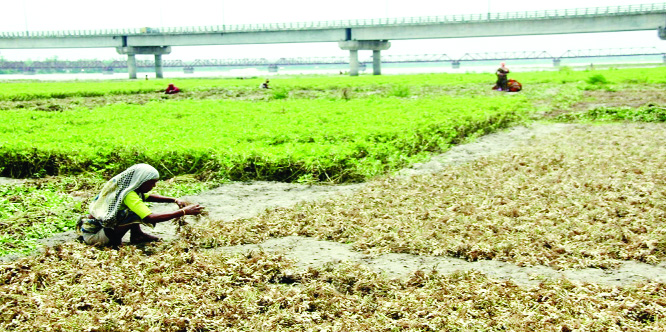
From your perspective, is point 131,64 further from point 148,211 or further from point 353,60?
point 148,211

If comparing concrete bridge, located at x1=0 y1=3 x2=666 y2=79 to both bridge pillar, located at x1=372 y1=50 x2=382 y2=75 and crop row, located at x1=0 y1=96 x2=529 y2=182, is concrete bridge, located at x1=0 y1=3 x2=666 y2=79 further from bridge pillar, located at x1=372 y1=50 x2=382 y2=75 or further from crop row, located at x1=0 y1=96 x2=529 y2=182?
crop row, located at x1=0 y1=96 x2=529 y2=182

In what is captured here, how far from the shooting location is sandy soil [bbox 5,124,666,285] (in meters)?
6.34

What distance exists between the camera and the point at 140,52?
8644 centimetres

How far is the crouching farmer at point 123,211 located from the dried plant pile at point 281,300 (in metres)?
0.57

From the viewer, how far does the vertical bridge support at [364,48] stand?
75625 mm

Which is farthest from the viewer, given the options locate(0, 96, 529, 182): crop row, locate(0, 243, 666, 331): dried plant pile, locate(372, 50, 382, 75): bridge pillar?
locate(372, 50, 382, 75): bridge pillar

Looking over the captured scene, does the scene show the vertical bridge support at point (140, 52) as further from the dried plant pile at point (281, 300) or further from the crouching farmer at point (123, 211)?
the dried plant pile at point (281, 300)

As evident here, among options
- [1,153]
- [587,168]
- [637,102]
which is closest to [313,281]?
[587,168]

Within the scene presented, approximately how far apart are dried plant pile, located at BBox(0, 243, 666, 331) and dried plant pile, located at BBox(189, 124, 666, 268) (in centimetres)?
96

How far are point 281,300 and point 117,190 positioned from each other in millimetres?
2749

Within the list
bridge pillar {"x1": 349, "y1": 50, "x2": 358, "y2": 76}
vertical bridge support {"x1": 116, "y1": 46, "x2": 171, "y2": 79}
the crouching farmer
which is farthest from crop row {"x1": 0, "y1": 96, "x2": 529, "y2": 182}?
vertical bridge support {"x1": 116, "y1": 46, "x2": 171, "y2": 79}

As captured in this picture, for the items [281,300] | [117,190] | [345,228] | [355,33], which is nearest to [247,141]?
[345,228]

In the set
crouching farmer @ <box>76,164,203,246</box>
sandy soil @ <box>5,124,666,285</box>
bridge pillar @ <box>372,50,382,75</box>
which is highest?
bridge pillar @ <box>372,50,382,75</box>

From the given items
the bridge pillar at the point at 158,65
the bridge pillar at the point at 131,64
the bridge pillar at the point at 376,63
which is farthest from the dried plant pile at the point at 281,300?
the bridge pillar at the point at 158,65
